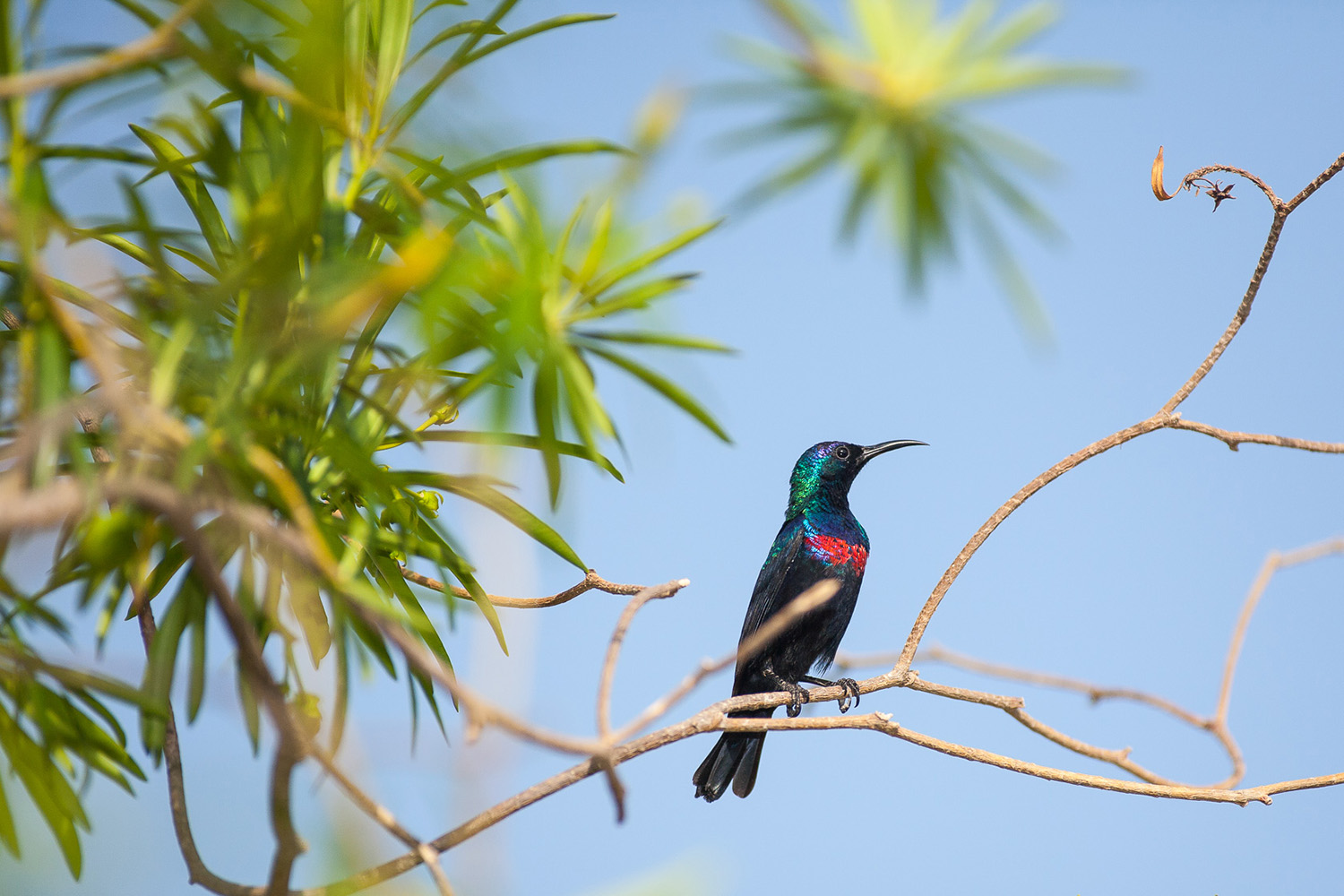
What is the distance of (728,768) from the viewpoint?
322 cm

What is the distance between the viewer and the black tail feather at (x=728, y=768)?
10.5ft

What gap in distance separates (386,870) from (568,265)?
0.99 metres

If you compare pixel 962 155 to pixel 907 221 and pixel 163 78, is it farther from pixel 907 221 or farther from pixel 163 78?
pixel 163 78

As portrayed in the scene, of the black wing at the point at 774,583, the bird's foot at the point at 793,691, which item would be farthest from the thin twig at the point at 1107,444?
the black wing at the point at 774,583

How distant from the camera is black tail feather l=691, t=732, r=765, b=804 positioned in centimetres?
321

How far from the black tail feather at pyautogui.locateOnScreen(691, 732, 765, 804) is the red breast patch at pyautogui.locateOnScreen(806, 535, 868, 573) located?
0.69m

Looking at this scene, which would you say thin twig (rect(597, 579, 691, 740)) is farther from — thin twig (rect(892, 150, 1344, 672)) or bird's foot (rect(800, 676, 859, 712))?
bird's foot (rect(800, 676, 859, 712))

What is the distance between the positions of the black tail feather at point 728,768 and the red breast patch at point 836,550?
2.26ft

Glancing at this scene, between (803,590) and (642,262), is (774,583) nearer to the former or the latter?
(803,590)

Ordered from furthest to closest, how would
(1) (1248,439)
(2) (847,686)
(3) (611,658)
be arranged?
1. (2) (847,686)
2. (1) (1248,439)
3. (3) (611,658)

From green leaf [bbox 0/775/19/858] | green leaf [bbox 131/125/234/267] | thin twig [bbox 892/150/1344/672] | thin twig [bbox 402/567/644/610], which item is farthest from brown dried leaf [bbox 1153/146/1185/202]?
green leaf [bbox 0/775/19/858]

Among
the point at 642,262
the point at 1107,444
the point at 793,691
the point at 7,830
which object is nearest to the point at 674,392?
the point at 642,262

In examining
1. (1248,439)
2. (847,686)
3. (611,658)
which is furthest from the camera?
(847,686)

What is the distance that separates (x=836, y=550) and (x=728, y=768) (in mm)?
868
